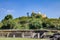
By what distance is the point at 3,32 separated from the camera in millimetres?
17375

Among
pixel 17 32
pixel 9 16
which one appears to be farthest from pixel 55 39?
pixel 9 16

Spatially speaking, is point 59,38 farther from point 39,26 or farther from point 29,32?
point 39,26

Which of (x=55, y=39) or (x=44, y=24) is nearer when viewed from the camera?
(x=55, y=39)

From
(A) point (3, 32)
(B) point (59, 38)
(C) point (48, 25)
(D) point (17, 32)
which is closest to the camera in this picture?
(B) point (59, 38)

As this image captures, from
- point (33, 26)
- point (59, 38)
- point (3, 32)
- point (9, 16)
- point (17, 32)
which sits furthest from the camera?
point (9, 16)

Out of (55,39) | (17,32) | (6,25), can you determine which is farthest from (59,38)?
(6,25)

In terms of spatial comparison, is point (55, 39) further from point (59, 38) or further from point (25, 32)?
point (25, 32)

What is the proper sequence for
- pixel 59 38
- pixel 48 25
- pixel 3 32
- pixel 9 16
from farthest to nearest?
pixel 9 16 → pixel 48 25 → pixel 3 32 → pixel 59 38

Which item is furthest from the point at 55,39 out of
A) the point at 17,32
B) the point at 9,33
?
the point at 9,33

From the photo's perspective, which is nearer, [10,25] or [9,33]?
[9,33]

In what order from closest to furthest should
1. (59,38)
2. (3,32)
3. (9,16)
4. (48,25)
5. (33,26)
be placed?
1. (59,38)
2. (3,32)
3. (33,26)
4. (48,25)
5. (9,16)

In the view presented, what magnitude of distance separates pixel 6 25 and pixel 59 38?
24247 mm

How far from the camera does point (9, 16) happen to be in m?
41.4

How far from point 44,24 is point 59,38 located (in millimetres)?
25111
